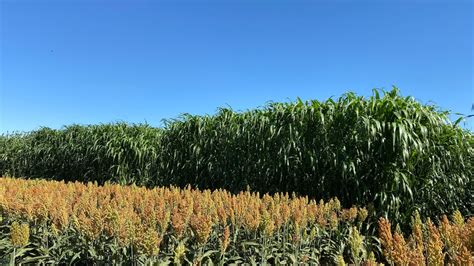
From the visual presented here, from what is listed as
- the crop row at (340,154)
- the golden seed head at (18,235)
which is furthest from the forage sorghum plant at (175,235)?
the crop row at (340,154)

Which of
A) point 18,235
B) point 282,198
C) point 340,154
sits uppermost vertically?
point 340,154

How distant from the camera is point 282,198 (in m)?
3.28

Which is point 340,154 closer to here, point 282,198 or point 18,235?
point 282,198

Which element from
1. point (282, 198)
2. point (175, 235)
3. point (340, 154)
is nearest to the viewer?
point (175, 235)

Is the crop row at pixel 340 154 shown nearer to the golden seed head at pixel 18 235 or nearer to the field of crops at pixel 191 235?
the field of crops at pixel 191 235

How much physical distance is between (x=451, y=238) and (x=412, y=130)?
7.22 feet

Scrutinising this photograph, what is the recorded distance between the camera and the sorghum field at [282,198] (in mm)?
2031

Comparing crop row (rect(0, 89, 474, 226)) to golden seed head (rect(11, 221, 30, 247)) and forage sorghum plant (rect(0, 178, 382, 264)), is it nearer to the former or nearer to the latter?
forage sorghum plant (rect(0, 178, 382, 264))

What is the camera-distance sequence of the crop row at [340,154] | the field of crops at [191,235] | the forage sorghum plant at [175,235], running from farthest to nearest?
the crop row at [340,154]
the forage sorghum plant at [175,235]
the field of crops at [191,235]

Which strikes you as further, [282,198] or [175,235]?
[282,198]

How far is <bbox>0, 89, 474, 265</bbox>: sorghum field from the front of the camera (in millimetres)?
2031

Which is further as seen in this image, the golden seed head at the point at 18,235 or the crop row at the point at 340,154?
the crop row at the point at 340,154

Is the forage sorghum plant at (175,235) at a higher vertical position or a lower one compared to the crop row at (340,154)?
lower

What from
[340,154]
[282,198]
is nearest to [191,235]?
[282,198]
